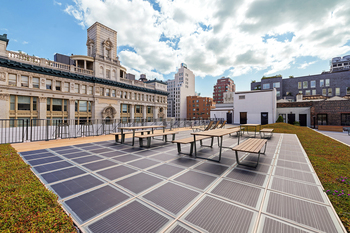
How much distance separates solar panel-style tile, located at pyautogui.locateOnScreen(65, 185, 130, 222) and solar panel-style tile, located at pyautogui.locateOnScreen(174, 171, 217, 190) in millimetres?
1537

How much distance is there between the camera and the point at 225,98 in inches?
3039

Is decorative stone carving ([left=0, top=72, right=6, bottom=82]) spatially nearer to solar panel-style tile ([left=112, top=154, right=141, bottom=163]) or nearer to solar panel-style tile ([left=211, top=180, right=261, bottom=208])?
solar panel-style tile ([left=112, top=154, right=141, bottom=163])

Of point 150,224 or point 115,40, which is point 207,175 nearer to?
point 150,224

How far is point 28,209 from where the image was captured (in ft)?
8.05

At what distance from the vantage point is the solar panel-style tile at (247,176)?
3.90m

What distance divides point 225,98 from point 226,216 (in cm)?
8002

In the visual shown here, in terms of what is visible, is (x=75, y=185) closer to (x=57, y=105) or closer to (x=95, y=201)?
(x=95, y=201)

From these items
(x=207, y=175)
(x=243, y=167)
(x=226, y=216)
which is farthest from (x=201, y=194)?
(x=243, y=167)

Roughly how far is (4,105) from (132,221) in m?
32.0

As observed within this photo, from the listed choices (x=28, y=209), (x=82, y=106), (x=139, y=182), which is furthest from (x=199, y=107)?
(x=28, y=209)

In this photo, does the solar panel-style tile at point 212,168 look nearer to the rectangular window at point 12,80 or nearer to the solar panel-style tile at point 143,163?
the solar panel-style tile at point 143,163

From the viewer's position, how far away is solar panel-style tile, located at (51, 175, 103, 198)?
10.8ft

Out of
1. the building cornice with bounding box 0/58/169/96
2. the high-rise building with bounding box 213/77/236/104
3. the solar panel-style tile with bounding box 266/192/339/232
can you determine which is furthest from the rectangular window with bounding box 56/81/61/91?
the high-rise building with bounding box 213/77/236/104

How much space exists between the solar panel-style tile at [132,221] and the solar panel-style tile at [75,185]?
1.41 metres
